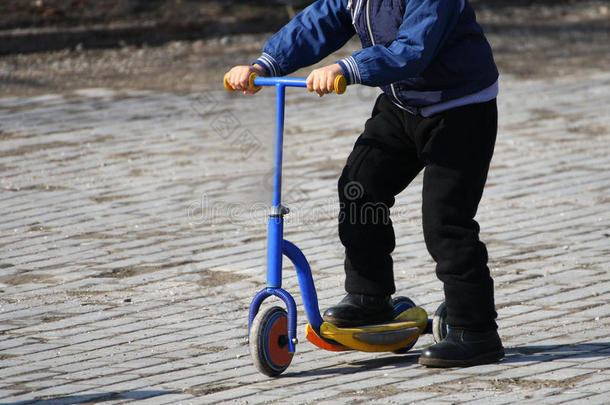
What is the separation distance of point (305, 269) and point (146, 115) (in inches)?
205

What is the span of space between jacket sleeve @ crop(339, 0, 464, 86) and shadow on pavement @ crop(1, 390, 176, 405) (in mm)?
1225

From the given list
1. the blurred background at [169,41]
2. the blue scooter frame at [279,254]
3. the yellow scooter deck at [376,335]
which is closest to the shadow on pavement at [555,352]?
the yellow scooter deck at [376,335]

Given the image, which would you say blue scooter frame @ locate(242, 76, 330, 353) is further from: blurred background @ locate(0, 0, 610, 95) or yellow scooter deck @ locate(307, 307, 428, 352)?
blurred background @ locate(0, 0, 610, 95)

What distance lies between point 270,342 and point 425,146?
34.4 inches

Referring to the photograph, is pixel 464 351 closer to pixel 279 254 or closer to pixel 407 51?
pixel 279 254

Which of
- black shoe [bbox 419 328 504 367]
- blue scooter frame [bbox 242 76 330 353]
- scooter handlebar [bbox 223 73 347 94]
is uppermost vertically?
scooter handlebar [bbox 223 73 347 94]

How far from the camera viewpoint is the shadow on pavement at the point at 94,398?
350 centimetres

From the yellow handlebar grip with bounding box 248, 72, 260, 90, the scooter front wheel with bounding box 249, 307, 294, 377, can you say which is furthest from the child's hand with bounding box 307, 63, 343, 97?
the scooter front wheel with bounding box 249, 307, 294, 377

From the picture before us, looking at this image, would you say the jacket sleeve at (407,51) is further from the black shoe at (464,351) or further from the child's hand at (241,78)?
the black shoe at (464,351)

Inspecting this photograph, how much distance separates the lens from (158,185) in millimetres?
6809

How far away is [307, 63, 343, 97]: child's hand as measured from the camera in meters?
3.44

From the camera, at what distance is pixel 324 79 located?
3.45 metres

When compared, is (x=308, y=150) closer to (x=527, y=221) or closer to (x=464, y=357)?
(x=527, y=221)

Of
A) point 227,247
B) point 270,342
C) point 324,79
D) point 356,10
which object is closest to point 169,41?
point 227,247
